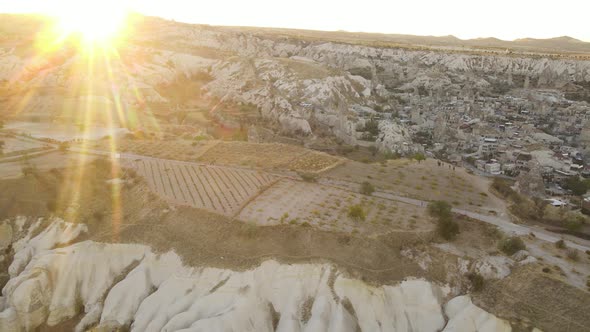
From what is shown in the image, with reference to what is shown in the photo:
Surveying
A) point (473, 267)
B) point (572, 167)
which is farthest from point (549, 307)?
point (572, 167)

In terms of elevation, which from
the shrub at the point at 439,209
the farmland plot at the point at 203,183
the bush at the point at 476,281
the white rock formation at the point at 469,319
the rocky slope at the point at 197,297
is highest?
the shrub at the point at 439,209

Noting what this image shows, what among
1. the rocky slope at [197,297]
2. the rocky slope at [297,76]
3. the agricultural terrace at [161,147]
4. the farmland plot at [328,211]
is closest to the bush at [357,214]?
the farmland plot at [328,211]

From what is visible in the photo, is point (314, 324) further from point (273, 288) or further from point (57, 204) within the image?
point (57, 204)

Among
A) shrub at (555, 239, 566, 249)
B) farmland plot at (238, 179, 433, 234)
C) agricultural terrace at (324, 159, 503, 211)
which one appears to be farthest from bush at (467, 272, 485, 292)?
agricultural terrace at (324, 159, 503, 211)

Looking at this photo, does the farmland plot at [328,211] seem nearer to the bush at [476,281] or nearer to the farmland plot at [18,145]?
the bush at [476,281]

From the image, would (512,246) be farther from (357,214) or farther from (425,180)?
(425,180)

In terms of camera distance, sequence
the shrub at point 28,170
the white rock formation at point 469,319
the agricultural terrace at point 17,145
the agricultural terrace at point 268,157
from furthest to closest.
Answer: the agricultural terrace at point 17,145 < the agricultural terrace at point 268,157 < the shrub at point 28,170 < the white rock formation at point 469,319

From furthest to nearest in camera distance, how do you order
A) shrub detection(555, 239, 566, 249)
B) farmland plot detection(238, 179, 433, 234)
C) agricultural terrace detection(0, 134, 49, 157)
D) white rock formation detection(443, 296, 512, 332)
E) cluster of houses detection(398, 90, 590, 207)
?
cluster of houses detection(398, 90, 590, 207)
agricultural terrace detection(0, 134, 49, 157)
farmland plot detection(238, 179, 433, 234)
shrub detection(555, 239, 566, 249)
white rock formation detection(443, 296, 512, 332)

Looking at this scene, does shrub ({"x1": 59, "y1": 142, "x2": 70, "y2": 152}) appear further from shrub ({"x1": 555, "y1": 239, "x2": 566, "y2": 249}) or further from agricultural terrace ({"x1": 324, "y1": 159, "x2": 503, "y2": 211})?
shrub ({"x1": 555, "y1": 239, "x2": 566, "y2": 249})
